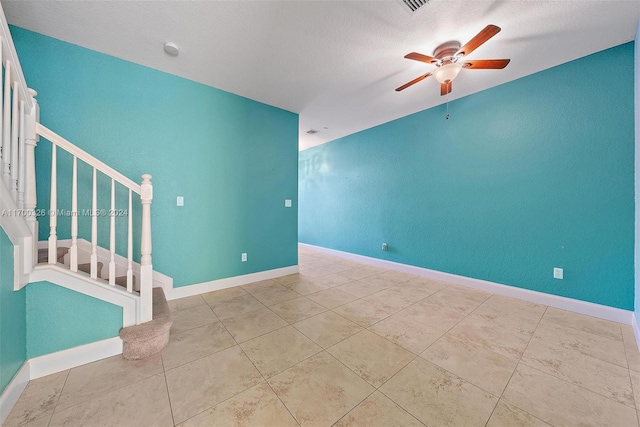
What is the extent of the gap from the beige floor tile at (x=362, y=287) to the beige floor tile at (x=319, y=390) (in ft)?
4.31

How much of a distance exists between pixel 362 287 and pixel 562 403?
1956 millimetres

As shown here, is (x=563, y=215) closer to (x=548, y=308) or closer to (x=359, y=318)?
(x=548, y=308)

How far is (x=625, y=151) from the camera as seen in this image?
2127 mm

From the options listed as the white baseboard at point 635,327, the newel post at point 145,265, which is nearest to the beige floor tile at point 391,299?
the white baseboard at point 635,327

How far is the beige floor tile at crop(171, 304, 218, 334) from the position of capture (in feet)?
6.63

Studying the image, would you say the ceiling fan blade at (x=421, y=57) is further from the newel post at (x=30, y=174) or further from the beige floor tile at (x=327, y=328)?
the newel post at (x=30, y=174)

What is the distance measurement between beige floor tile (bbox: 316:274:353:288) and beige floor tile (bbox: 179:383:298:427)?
187cm

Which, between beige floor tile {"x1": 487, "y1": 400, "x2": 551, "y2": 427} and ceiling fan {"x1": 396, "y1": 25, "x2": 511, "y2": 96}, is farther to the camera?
ceiling fan {"x1": 396, "y1": 25, "x2": 511, "y2": 96}

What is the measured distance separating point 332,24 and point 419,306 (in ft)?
9.49

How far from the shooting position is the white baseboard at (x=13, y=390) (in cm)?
114

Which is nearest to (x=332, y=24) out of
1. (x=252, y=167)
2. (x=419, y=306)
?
(x=252, y=167)

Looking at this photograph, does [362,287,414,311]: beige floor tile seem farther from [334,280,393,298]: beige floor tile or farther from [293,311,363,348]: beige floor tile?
[293,311,363,348]: beige floor tile

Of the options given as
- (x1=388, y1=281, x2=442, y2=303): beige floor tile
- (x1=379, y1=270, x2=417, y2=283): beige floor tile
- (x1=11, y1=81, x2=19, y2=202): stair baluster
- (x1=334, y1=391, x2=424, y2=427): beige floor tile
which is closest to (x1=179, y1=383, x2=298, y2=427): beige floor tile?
(x1=334, y1=391, x2=424, y2=427): beige floor tile

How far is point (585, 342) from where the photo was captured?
6.02 ft
